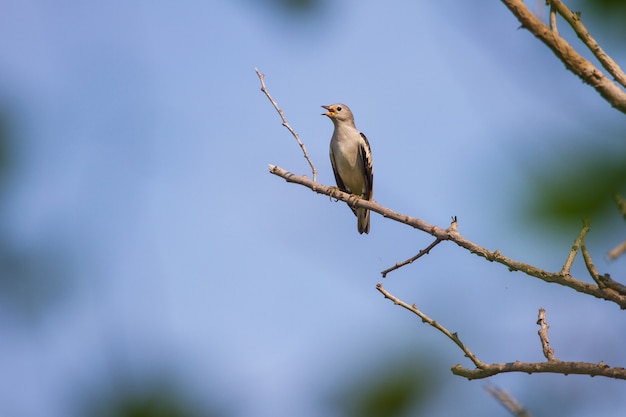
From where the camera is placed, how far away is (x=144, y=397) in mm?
983

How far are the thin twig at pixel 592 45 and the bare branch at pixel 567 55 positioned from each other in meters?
0.06

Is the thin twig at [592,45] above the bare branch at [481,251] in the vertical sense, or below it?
below

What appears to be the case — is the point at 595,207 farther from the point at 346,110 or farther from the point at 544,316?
the point at 346,110

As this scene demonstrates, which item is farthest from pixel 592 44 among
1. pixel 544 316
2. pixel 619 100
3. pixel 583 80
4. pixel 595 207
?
pixel 544 316

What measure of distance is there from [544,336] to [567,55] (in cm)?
321

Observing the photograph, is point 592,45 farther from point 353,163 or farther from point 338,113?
point 338,113

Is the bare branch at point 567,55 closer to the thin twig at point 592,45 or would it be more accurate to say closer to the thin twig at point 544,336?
the thin twig at point 592,45

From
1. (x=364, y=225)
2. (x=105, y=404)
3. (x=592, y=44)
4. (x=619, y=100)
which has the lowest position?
(x=105, y=404)

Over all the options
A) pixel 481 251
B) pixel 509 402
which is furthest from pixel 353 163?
pixel 509 402

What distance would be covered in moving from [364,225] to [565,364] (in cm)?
984

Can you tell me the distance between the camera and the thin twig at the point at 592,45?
2.07m

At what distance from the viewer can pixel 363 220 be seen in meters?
14.0

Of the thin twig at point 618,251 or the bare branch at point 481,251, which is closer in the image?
the thin twig at point 618,251

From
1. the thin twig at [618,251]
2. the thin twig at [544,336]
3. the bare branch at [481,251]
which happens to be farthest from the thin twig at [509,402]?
the thin twig at [544,336]
